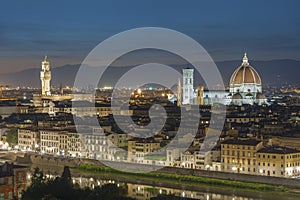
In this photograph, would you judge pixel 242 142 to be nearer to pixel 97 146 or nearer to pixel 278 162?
pixel 278 162

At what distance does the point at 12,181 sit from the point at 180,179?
205 inches

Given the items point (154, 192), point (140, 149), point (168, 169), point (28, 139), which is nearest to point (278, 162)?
point (168, 169)

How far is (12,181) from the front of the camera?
9.34 metres

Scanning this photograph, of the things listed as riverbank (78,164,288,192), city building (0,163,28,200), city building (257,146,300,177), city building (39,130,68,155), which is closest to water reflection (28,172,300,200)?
riverbank (78,164,288,192)

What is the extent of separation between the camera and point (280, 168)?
43.8 ft

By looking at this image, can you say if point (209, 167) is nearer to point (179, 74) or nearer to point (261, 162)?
point (261, 162)

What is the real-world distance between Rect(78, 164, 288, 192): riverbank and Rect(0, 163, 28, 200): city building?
4.74m

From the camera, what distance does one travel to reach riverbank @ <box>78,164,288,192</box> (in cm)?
1265

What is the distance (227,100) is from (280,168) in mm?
20250

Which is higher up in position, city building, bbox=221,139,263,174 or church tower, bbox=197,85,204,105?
church tower, bbox=197,85,204,105

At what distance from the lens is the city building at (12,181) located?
29.9 feet

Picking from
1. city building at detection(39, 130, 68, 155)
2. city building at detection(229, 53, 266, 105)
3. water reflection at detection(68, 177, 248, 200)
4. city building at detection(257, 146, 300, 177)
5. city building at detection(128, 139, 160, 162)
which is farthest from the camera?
city building at detection(229, 53, 266, 105)

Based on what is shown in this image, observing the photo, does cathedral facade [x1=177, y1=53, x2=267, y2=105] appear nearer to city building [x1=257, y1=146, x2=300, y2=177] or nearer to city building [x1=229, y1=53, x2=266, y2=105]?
city building [x1=229, y1=53, x2=266, y2=105]

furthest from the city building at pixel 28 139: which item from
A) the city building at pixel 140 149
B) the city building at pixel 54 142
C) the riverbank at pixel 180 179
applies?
the city building at pixel 140 149
